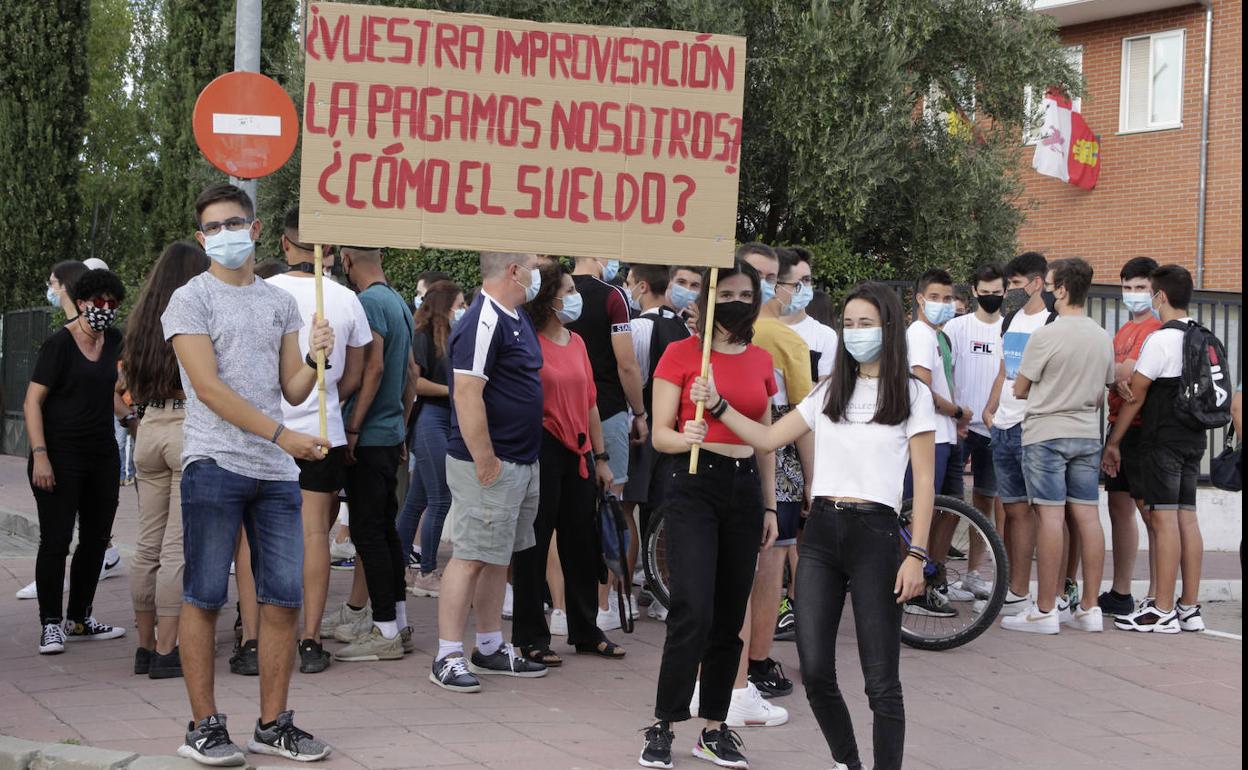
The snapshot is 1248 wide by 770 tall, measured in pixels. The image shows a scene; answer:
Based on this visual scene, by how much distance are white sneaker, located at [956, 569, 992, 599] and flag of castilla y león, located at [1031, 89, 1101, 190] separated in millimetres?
14316

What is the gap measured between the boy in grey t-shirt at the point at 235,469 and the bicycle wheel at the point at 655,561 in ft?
10.4

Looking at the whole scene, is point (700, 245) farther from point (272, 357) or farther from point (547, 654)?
point (547, 654)

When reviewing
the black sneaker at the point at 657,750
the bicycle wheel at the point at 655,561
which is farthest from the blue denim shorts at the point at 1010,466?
the black sneaker at the point at 657,750

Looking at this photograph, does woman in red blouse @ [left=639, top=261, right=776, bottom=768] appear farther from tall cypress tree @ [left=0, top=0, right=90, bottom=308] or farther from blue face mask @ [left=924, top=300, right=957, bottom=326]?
tall cypress tree @ [left=0, top=0, right=90, bottom=308]

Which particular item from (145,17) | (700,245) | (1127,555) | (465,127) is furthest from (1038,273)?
(145,17)

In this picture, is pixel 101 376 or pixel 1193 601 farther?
pixel 1193 601

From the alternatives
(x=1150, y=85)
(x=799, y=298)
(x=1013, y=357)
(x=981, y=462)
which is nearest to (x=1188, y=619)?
(x=981, y=462)

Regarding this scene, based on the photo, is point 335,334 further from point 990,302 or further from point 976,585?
point 990,302

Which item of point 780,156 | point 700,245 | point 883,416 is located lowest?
point 883,416

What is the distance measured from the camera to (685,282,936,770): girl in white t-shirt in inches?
196

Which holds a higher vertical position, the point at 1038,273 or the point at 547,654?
the point at 1038,273

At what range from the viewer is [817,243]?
16.4m

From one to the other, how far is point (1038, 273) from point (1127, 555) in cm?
185

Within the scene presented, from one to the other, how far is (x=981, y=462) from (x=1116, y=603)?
51.3 inches
